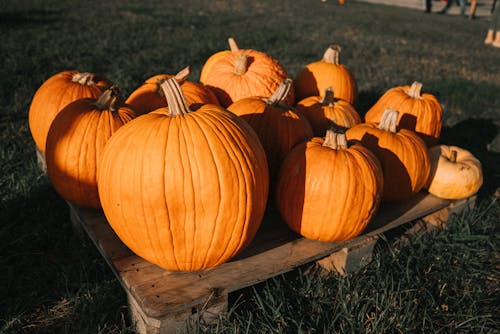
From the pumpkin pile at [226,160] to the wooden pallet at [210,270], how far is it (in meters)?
0.08

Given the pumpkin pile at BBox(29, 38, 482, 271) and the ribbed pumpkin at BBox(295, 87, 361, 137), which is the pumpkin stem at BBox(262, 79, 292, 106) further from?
the ribbed pumpkin at BBox(295, 87, 361, 137)

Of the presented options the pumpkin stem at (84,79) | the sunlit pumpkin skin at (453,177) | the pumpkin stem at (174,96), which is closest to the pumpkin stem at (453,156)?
the sunlit pumpkin skin at (453,177)

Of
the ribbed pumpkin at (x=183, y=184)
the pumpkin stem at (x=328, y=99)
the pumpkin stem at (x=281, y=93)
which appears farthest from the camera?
the pumpkin stem at (x=328, y=99)

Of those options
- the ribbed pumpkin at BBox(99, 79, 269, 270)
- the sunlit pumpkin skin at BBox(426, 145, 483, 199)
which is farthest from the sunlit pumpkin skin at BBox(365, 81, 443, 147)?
the ribbed pumpkin at BBox(99, 79, 269, 270)

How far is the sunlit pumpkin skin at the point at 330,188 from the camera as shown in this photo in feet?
7.45

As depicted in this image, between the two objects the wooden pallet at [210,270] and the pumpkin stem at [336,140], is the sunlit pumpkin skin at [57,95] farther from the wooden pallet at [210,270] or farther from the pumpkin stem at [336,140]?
the pumpkin stem at [336,140]

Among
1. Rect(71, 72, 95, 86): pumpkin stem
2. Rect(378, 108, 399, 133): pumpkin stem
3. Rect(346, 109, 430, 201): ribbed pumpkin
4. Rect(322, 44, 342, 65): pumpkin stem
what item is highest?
Rect(322, 44, 342, 65): pumpkin stem

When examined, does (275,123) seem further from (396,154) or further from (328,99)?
(396,154)

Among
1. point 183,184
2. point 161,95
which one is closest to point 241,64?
point 161,95

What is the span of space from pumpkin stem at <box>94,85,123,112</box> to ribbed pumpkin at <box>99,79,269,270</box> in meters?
0.56

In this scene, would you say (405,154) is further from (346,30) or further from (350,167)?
(346,30)

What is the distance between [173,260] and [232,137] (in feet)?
2.22

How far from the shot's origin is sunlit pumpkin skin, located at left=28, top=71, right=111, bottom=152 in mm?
3021

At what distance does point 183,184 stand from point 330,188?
0.84 m
